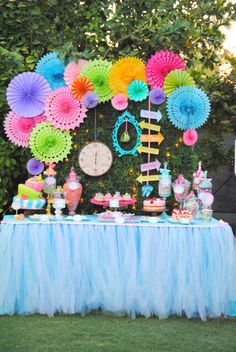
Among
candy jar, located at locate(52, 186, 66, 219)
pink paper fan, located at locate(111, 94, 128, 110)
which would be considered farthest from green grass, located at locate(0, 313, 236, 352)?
pink paper fan, located at locate(111, 94, 128, 110)

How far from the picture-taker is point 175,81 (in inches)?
197

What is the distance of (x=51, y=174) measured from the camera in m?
5.05

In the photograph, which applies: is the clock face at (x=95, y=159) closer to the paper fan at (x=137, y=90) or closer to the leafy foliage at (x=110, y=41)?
the leafy foliage at (x=110, y=41)

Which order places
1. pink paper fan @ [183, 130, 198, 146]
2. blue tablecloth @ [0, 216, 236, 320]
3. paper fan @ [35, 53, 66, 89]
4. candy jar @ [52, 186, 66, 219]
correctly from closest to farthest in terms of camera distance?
blue tablecloth @ [0, 216, 236, 320] → candy jar @ [52, 186, 66, 219] → pink paper fan @ [183, 130, 198, 146] → paper fan @ [35, 53, 66, 89]

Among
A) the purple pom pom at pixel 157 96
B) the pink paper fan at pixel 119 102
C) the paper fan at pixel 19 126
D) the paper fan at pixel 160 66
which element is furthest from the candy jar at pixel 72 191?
the paper fan at pixel 160 66

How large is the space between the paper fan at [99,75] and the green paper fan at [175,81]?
494mm

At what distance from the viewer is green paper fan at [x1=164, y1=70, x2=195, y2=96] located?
4980 mm

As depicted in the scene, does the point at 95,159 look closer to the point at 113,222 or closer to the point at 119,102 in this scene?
the point at 119,102

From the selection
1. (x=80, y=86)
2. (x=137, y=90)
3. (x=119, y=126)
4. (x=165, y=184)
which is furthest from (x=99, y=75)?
(x=165, y=184)

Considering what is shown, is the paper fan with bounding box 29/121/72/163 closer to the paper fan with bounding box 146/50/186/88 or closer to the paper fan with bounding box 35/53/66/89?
the paper fan with bounding box 35/53/66/89

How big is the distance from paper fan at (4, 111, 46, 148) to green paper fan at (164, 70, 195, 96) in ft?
3.70

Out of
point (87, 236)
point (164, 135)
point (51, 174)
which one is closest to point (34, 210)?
point (51, 174)

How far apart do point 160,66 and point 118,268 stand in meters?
1.76

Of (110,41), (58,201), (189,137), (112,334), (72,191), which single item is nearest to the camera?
(112,334)
